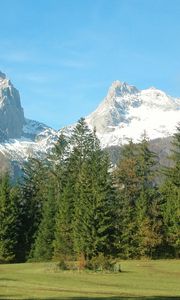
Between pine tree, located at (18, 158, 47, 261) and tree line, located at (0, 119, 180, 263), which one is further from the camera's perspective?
pine tree, located at (18, 158, 47, 261)

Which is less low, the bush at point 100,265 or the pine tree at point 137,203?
the pine tree at point 137,203

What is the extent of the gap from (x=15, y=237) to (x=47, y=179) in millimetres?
14048

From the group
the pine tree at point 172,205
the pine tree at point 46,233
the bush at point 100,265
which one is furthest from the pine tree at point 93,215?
the bush at point 100,265

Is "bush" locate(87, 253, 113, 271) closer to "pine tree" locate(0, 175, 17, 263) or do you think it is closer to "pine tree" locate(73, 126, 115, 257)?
"pine tree" locate(73, 126, 115, 257)

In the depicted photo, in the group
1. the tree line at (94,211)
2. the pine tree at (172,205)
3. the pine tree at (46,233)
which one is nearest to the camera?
the tree line at (94,211)

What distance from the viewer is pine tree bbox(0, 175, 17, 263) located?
247ft

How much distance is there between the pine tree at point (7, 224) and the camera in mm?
75438

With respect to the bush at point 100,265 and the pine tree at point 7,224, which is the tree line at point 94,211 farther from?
the bush at point 100,265

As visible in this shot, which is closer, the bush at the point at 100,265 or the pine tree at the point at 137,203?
the bush at the point at 100,265

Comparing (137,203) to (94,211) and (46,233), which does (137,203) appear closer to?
(94,211)

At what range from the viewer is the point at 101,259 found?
5097 centimetres

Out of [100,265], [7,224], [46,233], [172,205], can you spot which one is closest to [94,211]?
[46,233]

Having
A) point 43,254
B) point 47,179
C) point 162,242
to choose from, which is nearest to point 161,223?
point 162,242

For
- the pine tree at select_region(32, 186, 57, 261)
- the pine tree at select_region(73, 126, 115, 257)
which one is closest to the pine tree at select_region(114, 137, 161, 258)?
the pine tree at select_region(73, 126, 115, 257)
